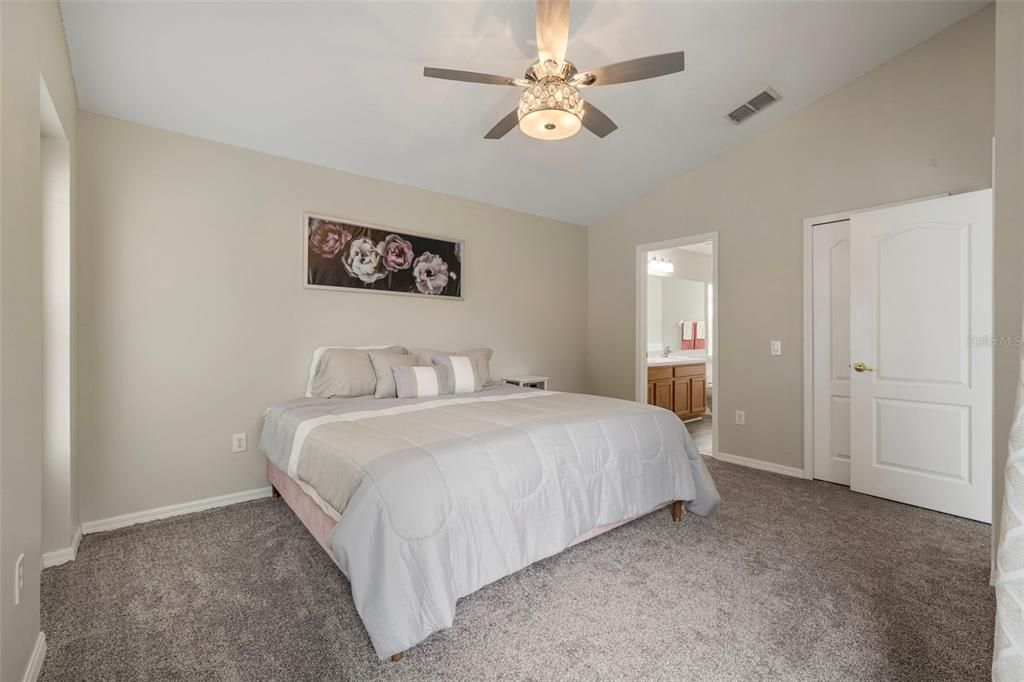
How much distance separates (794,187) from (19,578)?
474cm

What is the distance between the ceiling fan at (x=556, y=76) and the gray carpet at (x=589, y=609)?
2.13 metres

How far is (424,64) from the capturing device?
2.46 m

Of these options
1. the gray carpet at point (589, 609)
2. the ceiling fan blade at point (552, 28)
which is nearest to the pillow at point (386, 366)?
the gray carpet at point (589, 609)

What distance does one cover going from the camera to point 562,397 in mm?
2980

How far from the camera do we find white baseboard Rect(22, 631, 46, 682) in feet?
4.42

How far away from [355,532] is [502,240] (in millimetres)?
3386

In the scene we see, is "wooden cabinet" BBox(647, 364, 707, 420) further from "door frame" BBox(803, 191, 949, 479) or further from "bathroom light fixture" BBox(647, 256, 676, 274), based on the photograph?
"door frame" BBox(803, 191, 949, 479)

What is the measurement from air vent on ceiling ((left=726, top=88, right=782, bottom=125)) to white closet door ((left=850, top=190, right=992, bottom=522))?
1.06 meters

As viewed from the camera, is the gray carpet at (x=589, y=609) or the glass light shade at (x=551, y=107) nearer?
the gray carpet at (x=589, y=609)

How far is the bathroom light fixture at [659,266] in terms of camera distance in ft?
19.2

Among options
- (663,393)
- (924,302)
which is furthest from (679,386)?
(924,302)

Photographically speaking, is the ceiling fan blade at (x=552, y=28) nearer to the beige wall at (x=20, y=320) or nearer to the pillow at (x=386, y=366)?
the beige wall at (x=20, y=320)

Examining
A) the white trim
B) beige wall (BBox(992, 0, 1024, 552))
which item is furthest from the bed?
beige wall (BBox(992, 0, 1024, 552))

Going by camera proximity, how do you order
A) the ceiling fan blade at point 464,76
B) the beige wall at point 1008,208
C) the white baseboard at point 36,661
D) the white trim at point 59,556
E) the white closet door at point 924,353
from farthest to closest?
the white closet door at point 924,353, the white trim at point 59,556, the ceiling fan blade at point 464,76, the beige wall at point 1008,208, the white baseboard at point 36,661
